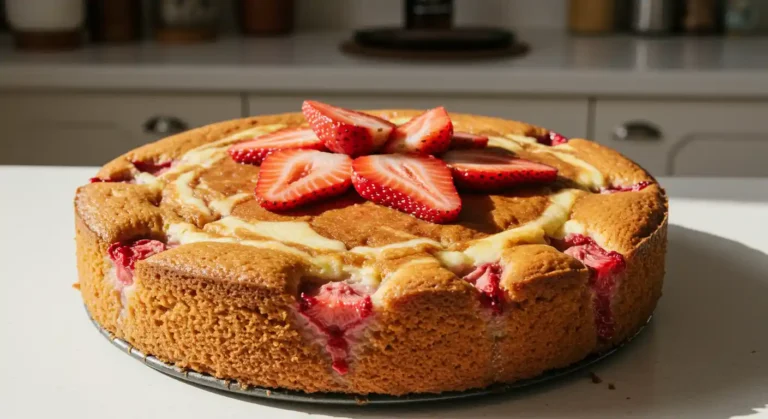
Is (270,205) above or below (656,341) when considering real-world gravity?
above

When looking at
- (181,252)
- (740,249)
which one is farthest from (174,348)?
(740,249)

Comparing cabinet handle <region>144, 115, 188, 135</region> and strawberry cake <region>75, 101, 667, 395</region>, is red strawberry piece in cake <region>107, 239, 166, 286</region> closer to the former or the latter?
strawberry cake <region>75, 101, 667, 395</region>

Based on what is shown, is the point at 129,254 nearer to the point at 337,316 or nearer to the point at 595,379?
the point at 337,316

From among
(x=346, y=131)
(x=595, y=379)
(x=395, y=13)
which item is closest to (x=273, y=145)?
(x=346, y=131)

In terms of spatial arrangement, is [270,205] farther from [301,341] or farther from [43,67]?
[43,67]

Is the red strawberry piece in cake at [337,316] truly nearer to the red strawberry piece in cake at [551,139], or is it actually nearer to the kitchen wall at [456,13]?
the red strawberry piece in cake at [551,139]
